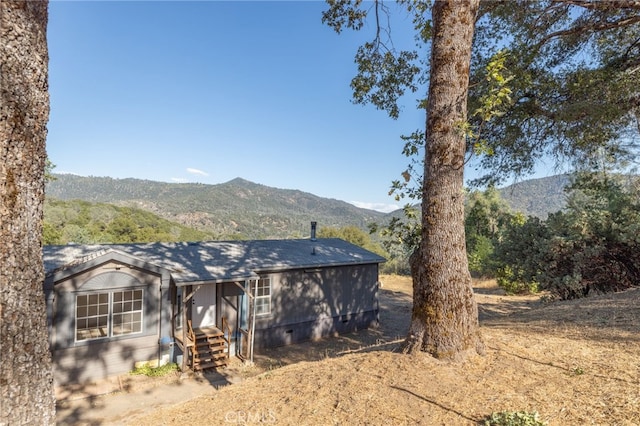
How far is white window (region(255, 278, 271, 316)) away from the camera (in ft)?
40.2

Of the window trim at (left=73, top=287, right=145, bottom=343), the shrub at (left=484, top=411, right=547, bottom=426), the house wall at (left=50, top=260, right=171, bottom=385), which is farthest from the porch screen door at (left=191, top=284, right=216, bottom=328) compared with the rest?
the shrub at (left=484, top=411, right=547, bottom=426)

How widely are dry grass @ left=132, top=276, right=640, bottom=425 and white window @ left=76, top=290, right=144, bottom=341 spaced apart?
5.72 metres

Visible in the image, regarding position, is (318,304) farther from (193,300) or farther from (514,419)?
(514,419)

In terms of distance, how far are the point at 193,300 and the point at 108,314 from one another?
2677 mm

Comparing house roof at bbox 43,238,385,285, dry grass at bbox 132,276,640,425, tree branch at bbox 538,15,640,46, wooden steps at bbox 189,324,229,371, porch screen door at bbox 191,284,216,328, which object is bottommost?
wooden steps at bbox 189,324,229,371

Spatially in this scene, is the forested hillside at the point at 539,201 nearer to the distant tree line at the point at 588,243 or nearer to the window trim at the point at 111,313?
the distant tree line at the point at 588,243

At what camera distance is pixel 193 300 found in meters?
11.7

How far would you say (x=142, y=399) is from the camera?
8.32 meters

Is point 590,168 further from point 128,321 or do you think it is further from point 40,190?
point 128,321

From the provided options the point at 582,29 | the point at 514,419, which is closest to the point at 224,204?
the point at 582,29

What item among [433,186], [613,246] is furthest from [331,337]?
[613,246]

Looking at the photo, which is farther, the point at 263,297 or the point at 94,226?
the point at 94,226

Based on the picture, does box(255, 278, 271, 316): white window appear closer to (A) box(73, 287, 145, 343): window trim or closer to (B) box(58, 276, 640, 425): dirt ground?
(A) box(73, 287, 145, 343): window trim

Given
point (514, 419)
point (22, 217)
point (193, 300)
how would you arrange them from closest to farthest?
point (514, 419), point (22, 217), point (193, 300)
